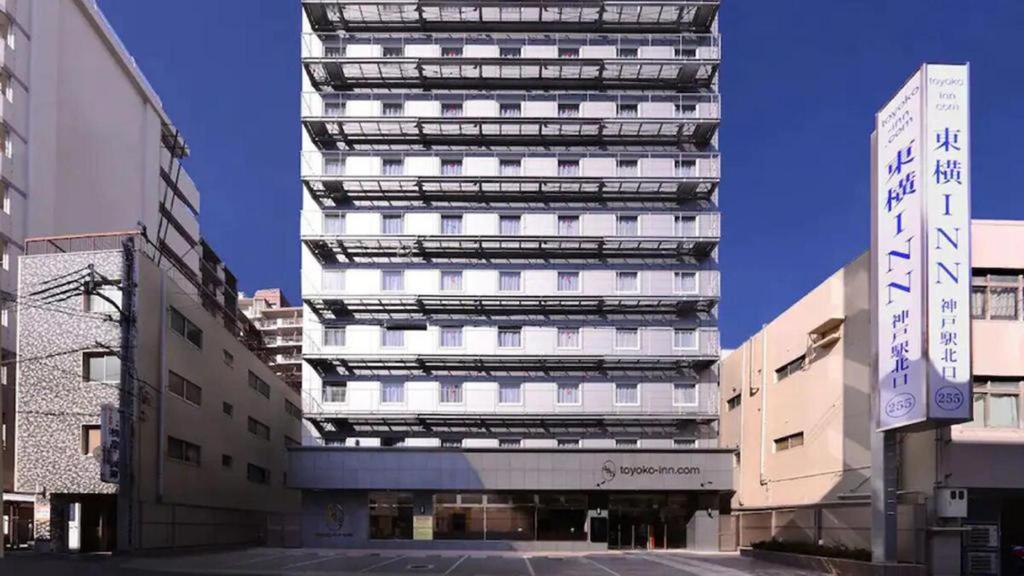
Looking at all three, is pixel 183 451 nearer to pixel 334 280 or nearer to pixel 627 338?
pixel 334 280

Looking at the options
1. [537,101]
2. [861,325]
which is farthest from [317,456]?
[861,325]

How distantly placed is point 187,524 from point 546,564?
15674mm

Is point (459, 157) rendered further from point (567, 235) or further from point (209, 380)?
point (209, 380)

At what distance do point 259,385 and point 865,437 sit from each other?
3599cm

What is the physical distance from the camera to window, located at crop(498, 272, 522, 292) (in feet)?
190

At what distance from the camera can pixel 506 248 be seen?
5778 cm

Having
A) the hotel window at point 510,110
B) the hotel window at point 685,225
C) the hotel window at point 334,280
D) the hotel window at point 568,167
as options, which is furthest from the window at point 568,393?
the hotel window at point 510,110

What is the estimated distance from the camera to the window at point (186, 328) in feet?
131

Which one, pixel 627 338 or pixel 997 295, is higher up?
pixel 997 295

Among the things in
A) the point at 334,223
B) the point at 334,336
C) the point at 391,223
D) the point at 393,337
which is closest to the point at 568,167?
the point at 391,223

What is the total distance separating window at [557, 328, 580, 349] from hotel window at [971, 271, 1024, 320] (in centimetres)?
3058

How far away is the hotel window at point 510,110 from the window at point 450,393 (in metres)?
17.3

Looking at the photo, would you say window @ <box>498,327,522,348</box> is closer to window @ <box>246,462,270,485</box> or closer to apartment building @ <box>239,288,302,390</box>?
window @ <box>246,462,270,485</box>

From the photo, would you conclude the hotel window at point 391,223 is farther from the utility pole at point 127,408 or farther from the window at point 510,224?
the utility pole at point 127,408
